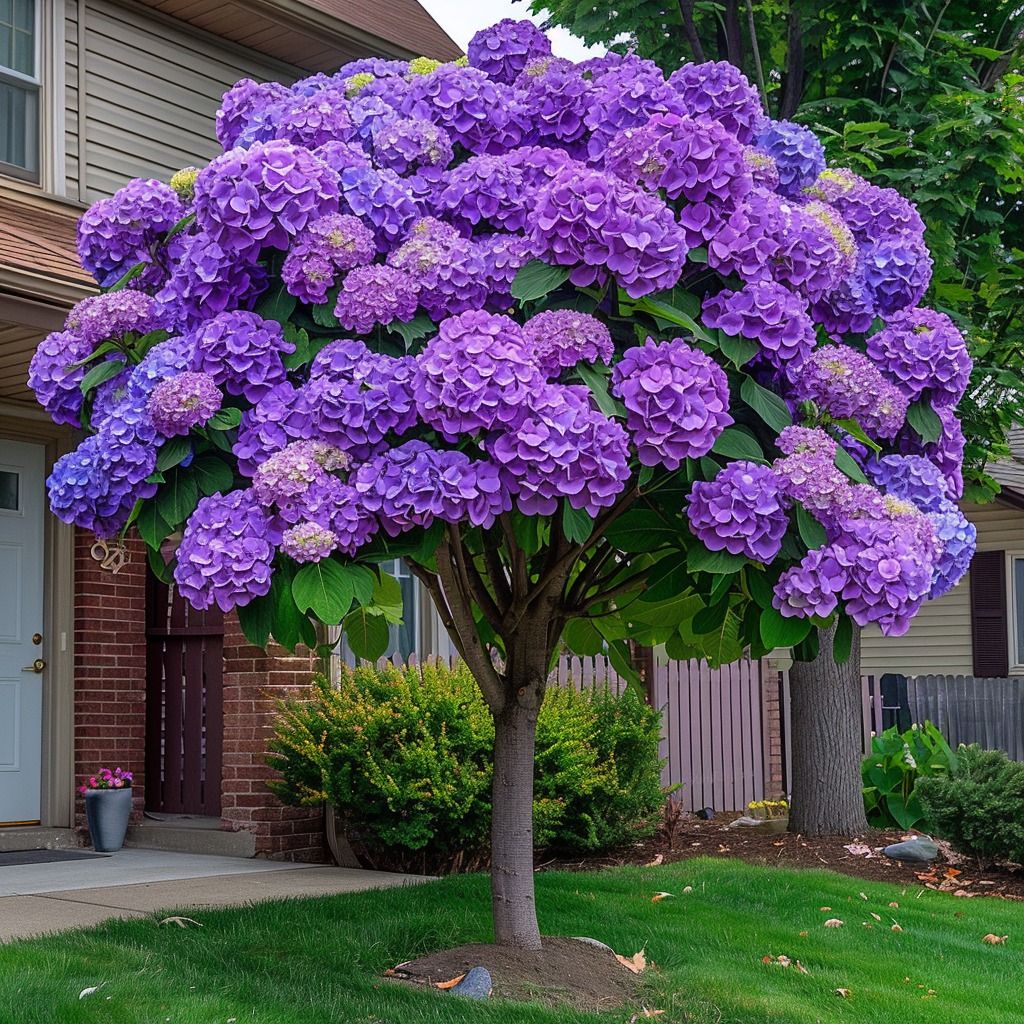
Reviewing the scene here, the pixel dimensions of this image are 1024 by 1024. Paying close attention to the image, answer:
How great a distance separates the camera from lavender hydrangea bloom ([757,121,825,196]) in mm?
4832

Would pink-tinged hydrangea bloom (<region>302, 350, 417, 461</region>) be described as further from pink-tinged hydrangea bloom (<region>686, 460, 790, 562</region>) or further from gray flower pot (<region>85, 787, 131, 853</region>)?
gray flower pot (<region>85, 787, 131, 853</region>)

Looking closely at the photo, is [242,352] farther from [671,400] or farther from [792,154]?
[792,154]

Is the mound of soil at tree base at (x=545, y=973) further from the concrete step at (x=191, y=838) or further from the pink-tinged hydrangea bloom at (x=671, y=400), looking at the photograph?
the concrete step at (x=191, y=838)

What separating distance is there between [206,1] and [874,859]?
810 cm

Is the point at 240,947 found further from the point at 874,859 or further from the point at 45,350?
the point at 874,859

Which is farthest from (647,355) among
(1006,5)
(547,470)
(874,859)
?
(1006,5)

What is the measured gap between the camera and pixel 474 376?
396cm

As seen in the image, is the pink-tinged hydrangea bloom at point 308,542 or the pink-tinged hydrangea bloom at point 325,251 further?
the pink-tinged hydrangea bloom at point 325,251

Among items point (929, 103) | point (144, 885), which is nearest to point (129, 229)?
point (144, 885)

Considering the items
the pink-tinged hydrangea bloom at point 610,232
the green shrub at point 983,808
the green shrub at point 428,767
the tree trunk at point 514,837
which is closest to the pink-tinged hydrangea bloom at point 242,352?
the pink-tinged hydrangea bloom at point 610,232

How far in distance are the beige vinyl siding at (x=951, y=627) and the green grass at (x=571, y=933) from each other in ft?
37.5

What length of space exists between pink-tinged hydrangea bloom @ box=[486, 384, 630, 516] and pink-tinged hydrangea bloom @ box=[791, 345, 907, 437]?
2.46 ft

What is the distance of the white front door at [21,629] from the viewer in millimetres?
9078

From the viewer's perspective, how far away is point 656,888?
7426mm
